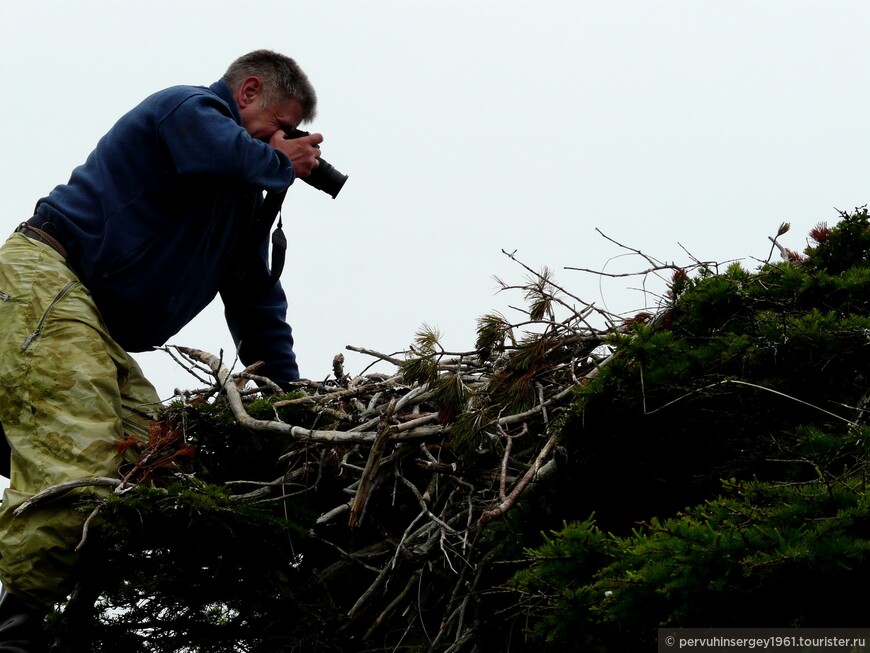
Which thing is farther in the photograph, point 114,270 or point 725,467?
point 114,270

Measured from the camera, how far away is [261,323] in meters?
4.91

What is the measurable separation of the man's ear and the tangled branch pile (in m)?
1.19

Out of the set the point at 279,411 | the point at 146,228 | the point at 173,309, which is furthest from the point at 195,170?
the point at 279,411

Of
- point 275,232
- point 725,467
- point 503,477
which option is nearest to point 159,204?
point 275,232

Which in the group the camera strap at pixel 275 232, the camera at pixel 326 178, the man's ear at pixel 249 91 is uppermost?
the man's ear at pixel 249 91

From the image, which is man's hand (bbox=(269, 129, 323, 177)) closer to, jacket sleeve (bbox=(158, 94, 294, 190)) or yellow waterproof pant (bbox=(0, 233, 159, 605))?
jacket sleeve (bbox=(158, 94, 294, 190))

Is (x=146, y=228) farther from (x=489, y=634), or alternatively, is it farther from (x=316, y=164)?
(x=489, y=634)

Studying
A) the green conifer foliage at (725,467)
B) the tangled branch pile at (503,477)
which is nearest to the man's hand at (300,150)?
the tangled branch pile at (503,477)

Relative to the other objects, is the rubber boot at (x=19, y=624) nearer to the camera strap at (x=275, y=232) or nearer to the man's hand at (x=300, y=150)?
the camera strap at (x=275, y=232)

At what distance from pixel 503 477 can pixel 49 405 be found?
162 cm

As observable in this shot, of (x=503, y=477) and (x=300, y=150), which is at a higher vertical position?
(x=300, y=150)

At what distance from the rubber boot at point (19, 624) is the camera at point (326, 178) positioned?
6.68 feet

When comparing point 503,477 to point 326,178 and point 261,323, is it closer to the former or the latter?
point 326,178

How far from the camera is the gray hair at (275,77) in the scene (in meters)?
4.56
